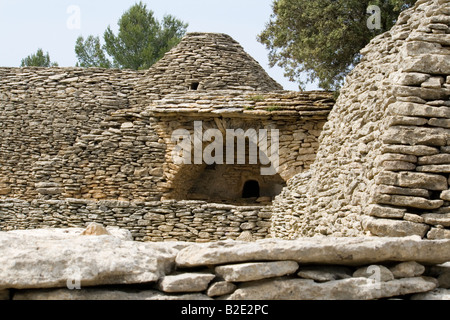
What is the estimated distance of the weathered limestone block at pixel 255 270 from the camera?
9.68 feet

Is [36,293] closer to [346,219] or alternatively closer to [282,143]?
[346,219]

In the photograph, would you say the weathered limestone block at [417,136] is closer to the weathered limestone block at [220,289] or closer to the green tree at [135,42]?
the weathered limestone block at [220,289]

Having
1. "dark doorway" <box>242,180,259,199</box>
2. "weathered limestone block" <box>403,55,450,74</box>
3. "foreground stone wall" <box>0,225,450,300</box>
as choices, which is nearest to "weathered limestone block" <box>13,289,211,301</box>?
"foreground stone wall" <box>0,225,450,300</box>

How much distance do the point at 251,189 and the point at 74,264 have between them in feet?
46.2

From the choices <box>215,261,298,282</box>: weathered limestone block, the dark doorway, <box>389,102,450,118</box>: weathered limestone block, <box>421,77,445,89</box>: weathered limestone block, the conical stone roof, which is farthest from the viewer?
the dark doorway

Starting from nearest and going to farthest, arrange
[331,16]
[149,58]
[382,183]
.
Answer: [382,183]
[331,16]
[149,58]

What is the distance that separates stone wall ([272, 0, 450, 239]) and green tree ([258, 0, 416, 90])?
5994 millimetres

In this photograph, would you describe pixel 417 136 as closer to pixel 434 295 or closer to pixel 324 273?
pixel 434 295

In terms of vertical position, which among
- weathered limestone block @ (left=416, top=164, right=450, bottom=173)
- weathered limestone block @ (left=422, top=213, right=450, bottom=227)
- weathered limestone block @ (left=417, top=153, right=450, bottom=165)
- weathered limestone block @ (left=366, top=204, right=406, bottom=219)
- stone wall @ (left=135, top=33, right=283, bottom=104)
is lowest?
weathered limestone block @ (left=422, top=213, right=450, bottom=227)

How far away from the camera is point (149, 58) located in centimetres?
2384

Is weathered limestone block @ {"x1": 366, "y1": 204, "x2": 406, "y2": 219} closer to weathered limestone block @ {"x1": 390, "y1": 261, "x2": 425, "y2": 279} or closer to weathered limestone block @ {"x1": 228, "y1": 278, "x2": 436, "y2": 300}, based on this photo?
weathered limestone block @ {"x1": 390, "y1": 261, "x2": 425, "y2": 279}

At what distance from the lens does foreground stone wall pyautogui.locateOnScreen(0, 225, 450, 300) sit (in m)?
2.90

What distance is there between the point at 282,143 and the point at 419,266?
353 inches
